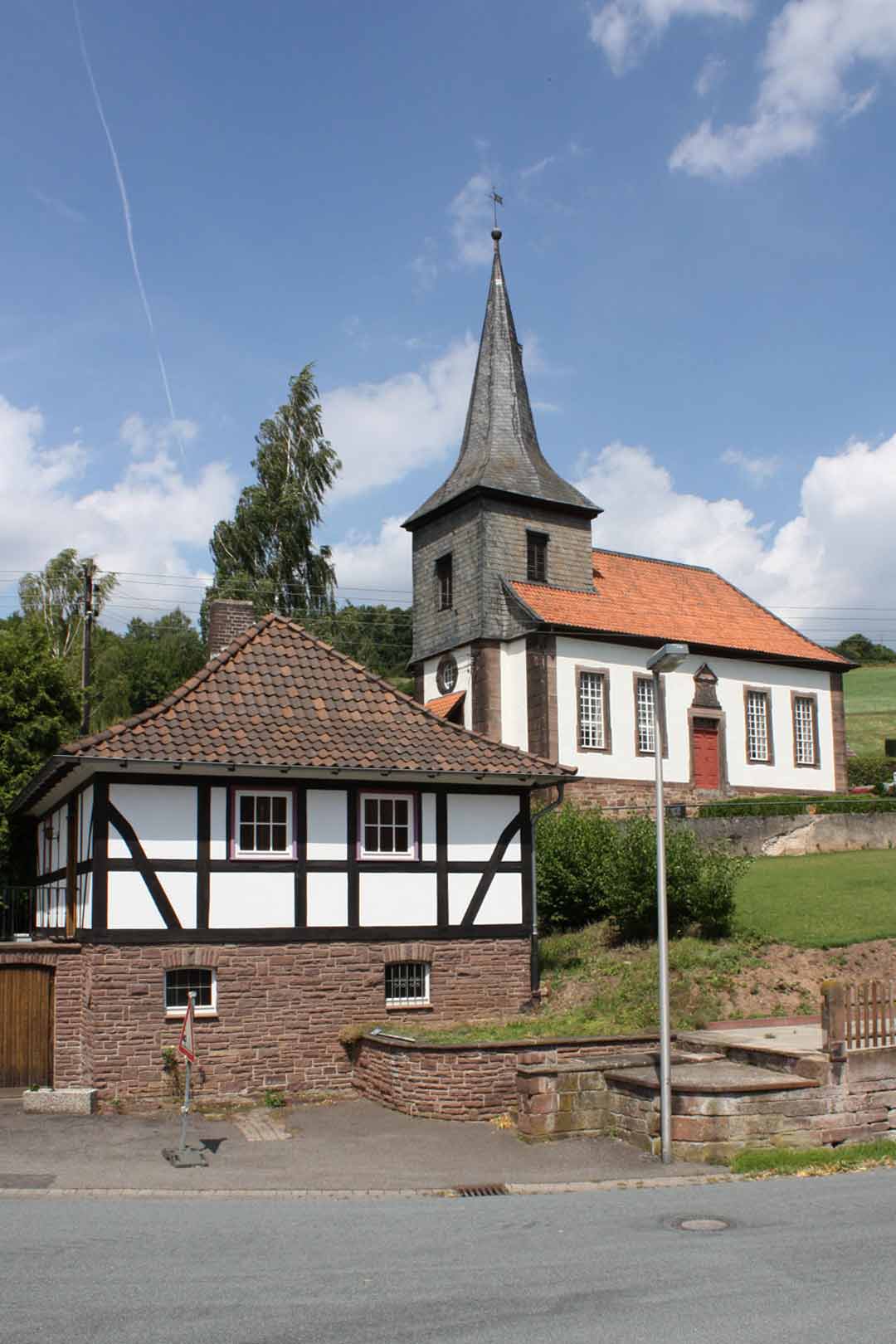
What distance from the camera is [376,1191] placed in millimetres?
13453

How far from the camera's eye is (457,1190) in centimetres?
1348

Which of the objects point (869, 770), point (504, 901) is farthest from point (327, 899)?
point (869, 770)

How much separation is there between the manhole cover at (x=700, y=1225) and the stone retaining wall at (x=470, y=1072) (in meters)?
5.06

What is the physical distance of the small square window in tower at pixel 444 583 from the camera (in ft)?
146

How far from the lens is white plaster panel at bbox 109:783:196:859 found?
18953 mm

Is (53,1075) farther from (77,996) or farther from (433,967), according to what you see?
(433,967)

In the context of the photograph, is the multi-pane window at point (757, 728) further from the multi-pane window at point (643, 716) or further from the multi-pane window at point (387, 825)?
the multi-pane window at point (387, 825)

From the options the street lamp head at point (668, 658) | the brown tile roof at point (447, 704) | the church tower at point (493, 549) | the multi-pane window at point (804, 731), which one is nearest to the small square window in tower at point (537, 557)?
the church tower at point (493, 549)

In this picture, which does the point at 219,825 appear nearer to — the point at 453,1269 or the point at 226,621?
the point at 226,621

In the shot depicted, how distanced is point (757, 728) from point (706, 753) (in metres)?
2.74

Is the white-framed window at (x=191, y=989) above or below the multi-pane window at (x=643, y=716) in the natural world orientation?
below

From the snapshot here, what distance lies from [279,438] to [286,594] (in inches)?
257

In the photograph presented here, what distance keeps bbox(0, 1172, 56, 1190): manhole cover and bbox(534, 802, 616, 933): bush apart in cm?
1375

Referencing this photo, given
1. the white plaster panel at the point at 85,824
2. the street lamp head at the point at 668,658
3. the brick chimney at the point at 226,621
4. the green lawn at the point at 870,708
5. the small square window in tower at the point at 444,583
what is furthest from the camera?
the green lawn at the point at 870,708
